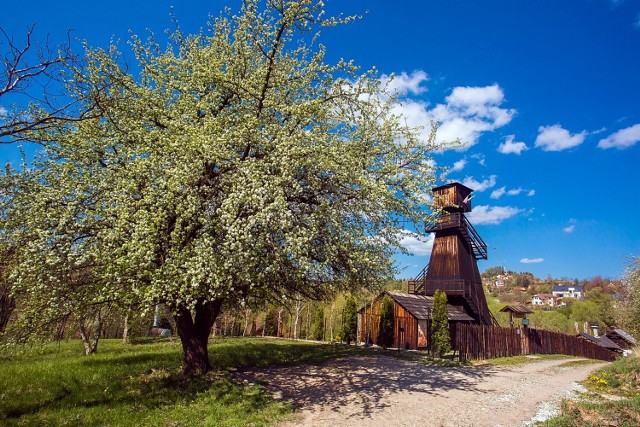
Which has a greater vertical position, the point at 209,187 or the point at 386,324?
the point at 209,187

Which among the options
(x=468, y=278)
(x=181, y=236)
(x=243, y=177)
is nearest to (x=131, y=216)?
(x=181, y=236)

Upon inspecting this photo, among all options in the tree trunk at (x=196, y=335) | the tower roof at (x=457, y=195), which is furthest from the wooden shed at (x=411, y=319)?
the tree trunk at (x=196, y=335)

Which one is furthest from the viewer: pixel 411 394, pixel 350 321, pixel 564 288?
pixel 564 288

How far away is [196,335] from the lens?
42.9 ft

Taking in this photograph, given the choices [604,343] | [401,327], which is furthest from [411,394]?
[604,343]

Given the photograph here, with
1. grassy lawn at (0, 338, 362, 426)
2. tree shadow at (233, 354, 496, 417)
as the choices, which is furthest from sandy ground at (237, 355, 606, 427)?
grassy lawn at (0, 338, 362, 426)

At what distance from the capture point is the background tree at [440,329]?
976 inches

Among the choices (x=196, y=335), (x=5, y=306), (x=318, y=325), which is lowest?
(x=318, y=325)

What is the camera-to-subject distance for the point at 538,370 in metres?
21.3

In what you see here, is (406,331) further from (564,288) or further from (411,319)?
(564,288)

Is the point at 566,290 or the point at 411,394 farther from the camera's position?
the point at 566,290

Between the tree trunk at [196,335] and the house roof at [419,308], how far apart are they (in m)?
21.5

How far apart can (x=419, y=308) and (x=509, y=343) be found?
719cm

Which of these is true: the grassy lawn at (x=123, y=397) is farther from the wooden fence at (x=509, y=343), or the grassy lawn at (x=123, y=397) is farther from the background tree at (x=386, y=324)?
the background tree at (x=386, y=324)
